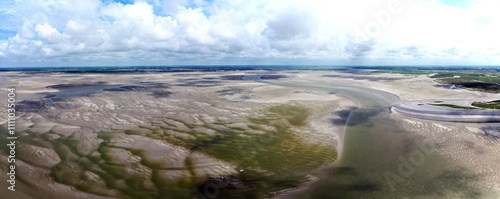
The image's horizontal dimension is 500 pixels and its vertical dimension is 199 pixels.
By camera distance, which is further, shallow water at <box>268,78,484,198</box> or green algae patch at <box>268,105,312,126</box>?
green algae patch at <box>268,105,312,126</box>

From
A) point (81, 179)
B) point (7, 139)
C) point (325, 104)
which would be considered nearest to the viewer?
point (81, 179)

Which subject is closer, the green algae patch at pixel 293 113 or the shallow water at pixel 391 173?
the shallow water at pixel 391 173

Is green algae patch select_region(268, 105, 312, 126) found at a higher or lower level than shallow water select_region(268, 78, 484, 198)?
higher

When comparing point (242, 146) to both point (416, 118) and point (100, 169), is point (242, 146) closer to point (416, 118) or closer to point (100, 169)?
point (100, 169)

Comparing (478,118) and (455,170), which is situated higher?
(478,118)

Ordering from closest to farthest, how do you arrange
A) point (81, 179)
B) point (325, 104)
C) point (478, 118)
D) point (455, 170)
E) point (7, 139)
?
point (81, 179) < point (455, 170) < point (7, 139) < point (478, 118) < point (325, 104)

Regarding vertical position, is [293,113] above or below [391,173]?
above

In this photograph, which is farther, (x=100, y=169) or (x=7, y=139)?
(x=7, y=139)

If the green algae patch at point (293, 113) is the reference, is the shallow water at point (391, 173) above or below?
below

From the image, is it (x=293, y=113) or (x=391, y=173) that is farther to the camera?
(x=293, y=113)

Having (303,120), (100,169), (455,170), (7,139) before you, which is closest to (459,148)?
(455,170)

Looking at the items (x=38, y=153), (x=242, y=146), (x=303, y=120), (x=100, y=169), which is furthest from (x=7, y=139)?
(x=303, y=120)
